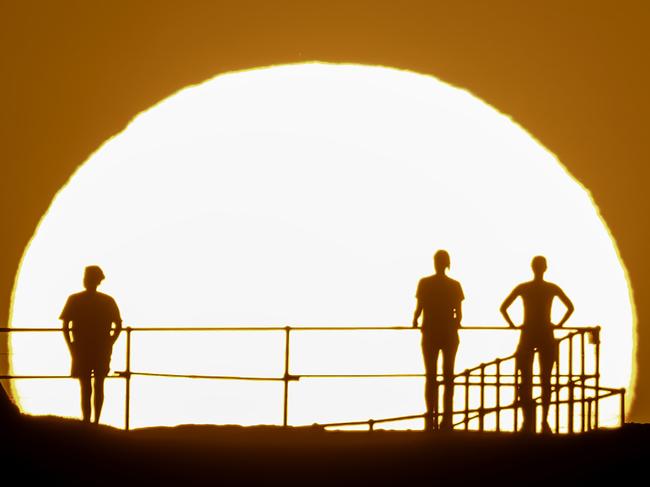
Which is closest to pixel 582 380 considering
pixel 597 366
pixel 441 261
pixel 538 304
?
pixel 597 366

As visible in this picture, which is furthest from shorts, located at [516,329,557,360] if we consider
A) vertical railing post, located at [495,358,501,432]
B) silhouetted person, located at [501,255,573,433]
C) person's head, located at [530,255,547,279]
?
vertical railing post, located at [495,358,501,432]

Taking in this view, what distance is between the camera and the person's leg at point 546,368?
17000 millimetres

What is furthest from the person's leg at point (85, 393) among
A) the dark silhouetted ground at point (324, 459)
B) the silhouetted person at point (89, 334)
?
the dark silhouetted ground at point (324, 459)

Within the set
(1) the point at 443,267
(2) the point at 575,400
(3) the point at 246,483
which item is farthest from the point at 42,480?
(2) the point at 575,400

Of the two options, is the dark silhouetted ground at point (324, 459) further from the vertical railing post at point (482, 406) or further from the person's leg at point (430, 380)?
the vertical railing post at point (482, 406)

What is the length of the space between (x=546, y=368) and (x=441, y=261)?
1540 mm

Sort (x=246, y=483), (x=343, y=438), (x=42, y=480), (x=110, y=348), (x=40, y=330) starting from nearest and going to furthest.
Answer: (x=42, y=480), (x=246, y=483), (x=343, y=438), (x=110, y=348), (x=40, y=330)

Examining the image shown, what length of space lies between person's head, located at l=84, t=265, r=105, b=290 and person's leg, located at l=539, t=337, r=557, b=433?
177 inches

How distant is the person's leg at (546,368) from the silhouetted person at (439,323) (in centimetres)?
89

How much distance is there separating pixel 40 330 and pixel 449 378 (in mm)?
4363

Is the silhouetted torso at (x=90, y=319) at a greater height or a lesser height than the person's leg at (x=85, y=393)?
greater

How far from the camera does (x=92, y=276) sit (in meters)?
16.6

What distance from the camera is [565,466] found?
516 inches

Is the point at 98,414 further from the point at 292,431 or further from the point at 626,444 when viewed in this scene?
the point at 626,444
